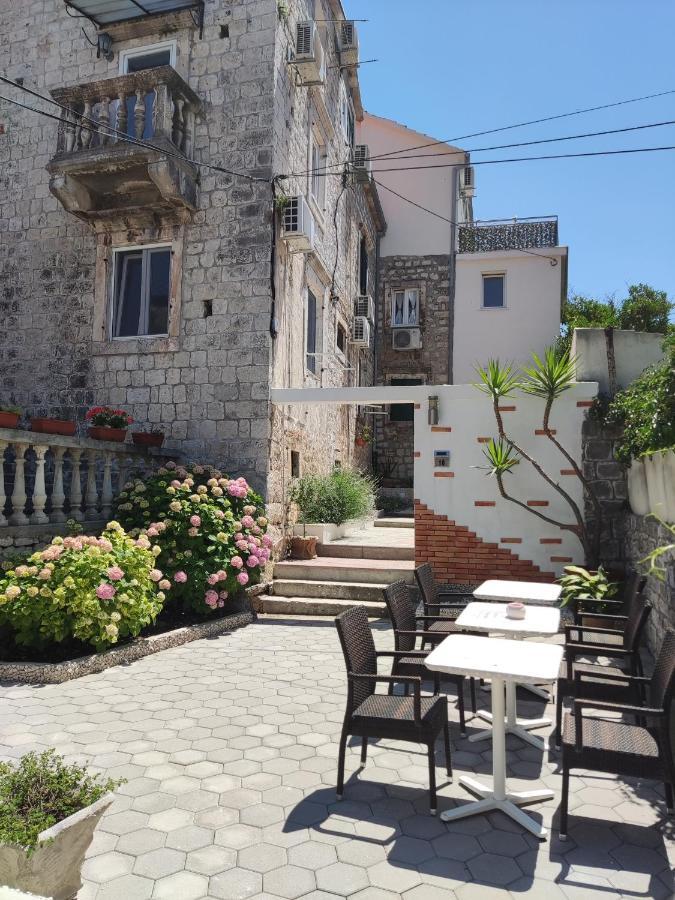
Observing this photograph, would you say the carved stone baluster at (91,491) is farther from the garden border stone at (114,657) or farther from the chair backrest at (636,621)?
the chair backrest at (636,621)

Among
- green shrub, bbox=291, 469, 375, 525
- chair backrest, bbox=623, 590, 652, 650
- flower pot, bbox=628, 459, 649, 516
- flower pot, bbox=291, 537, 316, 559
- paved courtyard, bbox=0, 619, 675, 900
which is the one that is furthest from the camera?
green shrub, bbox=291, 469, 375, 525

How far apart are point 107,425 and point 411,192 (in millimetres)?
12694

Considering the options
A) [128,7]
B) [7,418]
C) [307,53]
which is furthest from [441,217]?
[7,418]

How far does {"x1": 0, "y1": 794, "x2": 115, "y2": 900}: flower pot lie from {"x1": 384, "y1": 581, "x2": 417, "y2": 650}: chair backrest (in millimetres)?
2343

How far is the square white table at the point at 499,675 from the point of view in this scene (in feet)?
9.70

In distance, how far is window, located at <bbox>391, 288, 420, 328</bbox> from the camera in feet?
55.1

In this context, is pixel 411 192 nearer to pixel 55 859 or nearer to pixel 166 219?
pixel 166 219

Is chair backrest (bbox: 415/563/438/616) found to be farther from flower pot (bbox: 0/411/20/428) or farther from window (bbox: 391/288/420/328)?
window (bbox: 391/288/420/328)

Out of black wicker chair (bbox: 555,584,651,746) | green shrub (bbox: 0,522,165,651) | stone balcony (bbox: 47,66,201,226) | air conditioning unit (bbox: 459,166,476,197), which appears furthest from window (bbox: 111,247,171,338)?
air conditioning unit (bbox: 459,166,476,197)

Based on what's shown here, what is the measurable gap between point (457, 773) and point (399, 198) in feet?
53.2

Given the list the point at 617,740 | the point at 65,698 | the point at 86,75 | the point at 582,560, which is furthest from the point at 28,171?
the point at 617,740

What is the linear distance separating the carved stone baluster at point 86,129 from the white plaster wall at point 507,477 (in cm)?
557

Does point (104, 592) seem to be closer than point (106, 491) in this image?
Yes

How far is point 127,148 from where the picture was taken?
7.95m
